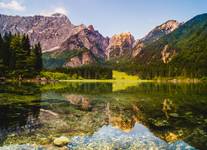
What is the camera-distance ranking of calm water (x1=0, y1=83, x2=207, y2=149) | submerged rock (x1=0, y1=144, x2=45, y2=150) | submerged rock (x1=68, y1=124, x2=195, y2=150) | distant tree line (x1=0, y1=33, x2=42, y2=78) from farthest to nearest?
distant tree line (x1=0, y1=33, x2=42, y2=78), calm water (x1=0, y1=83, x2=207, y2=149), submerged rock (x1=68, y1=124, x2=195, y2=150), submerged rock (x1=0, y1=144, x2=45, y2=150)

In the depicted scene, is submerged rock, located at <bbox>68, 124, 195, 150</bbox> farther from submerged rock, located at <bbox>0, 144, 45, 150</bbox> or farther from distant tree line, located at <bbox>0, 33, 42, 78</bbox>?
distant tree line, located at <bbox>0, 33, 42, 78</bbox>

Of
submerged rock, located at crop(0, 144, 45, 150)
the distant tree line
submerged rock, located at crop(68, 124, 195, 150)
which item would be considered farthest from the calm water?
the distant tree line

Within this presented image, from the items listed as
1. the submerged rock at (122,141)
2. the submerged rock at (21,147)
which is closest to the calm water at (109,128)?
the submerged rock at (122,141)

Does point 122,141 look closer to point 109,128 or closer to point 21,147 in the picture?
point 109,128

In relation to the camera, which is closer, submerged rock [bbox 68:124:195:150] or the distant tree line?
submerged rock [bbox 68:124:195:150]

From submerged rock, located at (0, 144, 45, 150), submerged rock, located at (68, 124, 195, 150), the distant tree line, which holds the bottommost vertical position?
submerged rock, located at (68, 124, 195, 150)

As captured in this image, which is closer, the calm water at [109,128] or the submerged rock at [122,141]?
the submerged rock at [122,141]

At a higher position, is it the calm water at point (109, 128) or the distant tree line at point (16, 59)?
the distant tree line at point (16, 59)

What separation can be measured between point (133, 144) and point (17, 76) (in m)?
143

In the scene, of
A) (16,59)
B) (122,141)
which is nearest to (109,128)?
(122,141)

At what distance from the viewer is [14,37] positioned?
168 m

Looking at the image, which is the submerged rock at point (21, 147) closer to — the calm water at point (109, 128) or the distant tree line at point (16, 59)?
the calm water at point (109, 128)

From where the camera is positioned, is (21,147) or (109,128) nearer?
(21,147)

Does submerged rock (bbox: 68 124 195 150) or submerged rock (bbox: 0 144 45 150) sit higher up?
submerged rock (bbox: 0 144 45 150)
